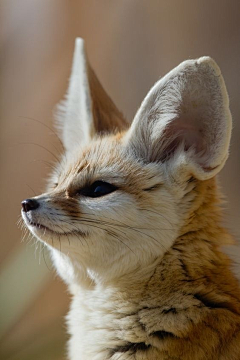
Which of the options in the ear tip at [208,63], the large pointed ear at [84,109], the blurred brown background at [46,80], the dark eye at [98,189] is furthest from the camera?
the blurred brown background at [46,80]

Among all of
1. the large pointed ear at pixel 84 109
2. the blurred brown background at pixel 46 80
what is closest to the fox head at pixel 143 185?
the large pointed ear at pixel 84 109

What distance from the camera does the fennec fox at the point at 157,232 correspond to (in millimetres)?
1121

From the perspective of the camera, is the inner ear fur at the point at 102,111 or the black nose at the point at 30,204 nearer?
the black nose at the point at 30,204

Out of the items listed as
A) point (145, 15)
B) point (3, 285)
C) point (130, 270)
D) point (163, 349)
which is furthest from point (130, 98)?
point (163, 349)

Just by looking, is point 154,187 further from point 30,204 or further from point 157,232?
point 30,204

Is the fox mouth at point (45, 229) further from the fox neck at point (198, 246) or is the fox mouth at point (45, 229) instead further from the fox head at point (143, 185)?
the fox neck at point (198, 246)

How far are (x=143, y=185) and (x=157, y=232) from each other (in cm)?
12

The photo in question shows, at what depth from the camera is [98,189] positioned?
47.8 inches

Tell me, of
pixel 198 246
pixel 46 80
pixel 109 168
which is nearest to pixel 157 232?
pixel 198 246

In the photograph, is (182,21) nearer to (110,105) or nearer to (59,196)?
(110,105)

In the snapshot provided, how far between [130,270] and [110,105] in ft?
2.10

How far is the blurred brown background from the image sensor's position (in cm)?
197

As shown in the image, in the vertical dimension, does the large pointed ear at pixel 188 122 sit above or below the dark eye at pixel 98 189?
above

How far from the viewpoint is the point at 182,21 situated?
1960 millimetres
